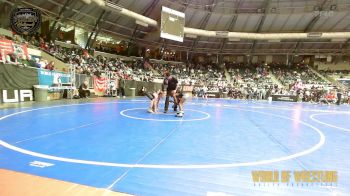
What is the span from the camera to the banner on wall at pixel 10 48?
1263 centimetres

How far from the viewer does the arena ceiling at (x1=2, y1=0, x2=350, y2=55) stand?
28.5 meters

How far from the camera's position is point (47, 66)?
48.6ft

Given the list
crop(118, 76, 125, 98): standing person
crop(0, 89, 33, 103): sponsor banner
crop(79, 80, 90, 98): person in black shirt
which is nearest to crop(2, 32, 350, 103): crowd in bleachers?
crop(118, 76, 125, 98): standing person

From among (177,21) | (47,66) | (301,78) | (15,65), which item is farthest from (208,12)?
(15,65)

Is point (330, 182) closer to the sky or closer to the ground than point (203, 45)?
closer to the ground

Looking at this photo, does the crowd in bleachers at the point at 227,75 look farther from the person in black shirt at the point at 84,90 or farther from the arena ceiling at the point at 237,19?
the arena ceiling at the point at 237,19

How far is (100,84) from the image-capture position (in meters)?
19.7

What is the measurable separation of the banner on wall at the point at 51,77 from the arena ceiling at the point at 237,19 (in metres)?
12.0

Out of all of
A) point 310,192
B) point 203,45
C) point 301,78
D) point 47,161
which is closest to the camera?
point 310,192

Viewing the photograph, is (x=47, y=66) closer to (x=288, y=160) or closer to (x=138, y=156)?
(x=138, y=156)

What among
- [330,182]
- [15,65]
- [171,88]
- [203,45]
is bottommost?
[330,182]

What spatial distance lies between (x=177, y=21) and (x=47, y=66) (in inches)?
694

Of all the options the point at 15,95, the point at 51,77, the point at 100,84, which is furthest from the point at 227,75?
the point at 15,95

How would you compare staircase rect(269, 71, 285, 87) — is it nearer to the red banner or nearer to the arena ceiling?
the arena ceiling
